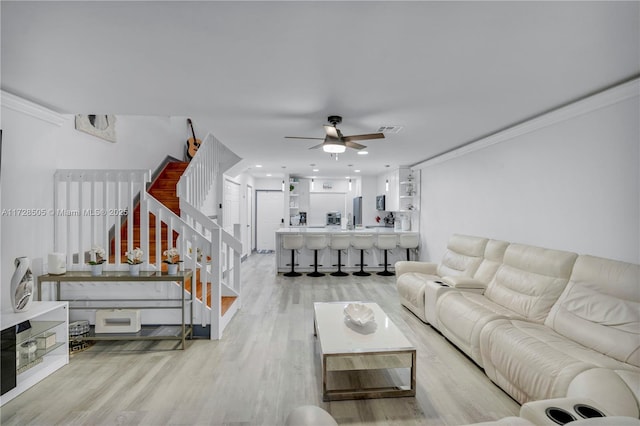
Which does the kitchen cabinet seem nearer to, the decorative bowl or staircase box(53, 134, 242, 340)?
staircase box(53, 134, 242, 340)

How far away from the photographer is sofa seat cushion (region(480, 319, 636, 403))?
75.7 inches

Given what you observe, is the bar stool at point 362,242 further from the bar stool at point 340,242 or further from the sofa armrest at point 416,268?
the sofa armrest at point 416,268

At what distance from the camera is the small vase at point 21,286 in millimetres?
2557

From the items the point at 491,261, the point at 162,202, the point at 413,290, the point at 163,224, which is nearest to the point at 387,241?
the point at 413,290

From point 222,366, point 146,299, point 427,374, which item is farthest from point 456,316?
point 146,299

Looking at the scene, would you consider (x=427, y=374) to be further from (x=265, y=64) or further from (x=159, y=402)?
(x=265, y=64)

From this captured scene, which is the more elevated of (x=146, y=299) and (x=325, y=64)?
(x=325, y=64)

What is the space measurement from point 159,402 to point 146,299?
1380mm

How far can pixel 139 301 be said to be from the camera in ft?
11.2

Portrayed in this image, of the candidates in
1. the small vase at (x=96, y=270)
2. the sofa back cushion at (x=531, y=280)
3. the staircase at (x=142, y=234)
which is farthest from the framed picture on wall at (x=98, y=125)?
the sofa back cushion at (x=531, y=280)

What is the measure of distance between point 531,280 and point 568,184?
101 cm

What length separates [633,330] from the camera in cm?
207

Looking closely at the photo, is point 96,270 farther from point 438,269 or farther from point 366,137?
point 438,269

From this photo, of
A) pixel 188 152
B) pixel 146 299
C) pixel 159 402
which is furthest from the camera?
pixel 188 152
